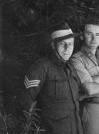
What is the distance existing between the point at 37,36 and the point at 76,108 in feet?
4.24

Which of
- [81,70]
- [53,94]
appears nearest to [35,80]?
[53,94]

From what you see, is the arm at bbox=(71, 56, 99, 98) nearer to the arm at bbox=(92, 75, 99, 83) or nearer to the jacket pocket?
the arm at bbox=(92, 75, 99, 83)

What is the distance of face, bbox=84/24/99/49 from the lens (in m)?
4.09

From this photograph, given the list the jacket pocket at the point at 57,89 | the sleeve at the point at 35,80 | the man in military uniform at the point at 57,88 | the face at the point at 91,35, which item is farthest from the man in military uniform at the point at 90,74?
the sleeve at the point at 35,80

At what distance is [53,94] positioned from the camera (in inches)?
146

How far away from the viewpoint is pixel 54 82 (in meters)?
3.73

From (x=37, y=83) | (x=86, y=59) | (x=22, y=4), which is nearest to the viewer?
(x=37, y=83)

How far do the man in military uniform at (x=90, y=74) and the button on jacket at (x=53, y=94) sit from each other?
0.22m

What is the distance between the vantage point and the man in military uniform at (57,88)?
3721 millimetres

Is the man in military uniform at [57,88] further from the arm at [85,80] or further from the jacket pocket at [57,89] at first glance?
the arm at [85,80]

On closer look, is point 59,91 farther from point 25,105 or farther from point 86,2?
point 86,2

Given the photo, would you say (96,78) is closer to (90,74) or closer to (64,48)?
(90,74)

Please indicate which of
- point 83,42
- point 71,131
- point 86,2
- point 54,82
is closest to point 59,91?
point 54,82

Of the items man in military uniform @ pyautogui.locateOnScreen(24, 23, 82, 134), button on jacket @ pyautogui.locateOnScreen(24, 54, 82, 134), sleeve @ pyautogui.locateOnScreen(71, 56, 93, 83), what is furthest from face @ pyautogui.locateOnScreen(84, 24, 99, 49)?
button on jacket @ pyautogui.locateOnScreen(24, 54, 82, 134)
